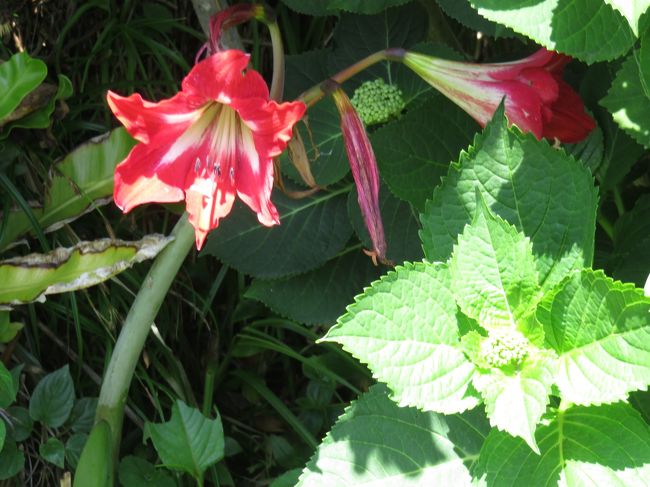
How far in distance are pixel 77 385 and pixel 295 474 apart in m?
0.47

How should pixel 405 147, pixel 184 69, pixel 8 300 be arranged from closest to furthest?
1. pixel 405 147
2. pixel 8 300
3. pixel 184 69

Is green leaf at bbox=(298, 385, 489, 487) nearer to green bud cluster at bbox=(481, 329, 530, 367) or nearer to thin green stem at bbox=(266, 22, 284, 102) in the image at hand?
green bud cluster at bbox=(481, 329, 530, 367)

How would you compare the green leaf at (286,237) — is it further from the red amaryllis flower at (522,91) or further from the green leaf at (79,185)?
the red amaryllis flower at (522,91)

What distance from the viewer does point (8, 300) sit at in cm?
145

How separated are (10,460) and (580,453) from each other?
92 centimetres

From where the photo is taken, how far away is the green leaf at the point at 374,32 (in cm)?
150

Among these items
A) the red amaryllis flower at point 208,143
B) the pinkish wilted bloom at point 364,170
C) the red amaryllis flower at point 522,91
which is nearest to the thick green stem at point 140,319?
the red amaryllis flower at point 208,143

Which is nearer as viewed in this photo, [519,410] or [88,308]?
[519,410]

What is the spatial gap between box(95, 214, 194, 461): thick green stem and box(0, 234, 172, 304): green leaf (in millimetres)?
23

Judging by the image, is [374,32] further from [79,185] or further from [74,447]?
[74,447]

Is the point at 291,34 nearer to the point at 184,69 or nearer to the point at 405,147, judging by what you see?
the point at 184,69

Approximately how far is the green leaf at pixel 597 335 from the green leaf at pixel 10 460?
893 mm

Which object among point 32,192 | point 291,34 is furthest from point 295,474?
point 291,34

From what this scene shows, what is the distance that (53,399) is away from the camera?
4.86 feet
